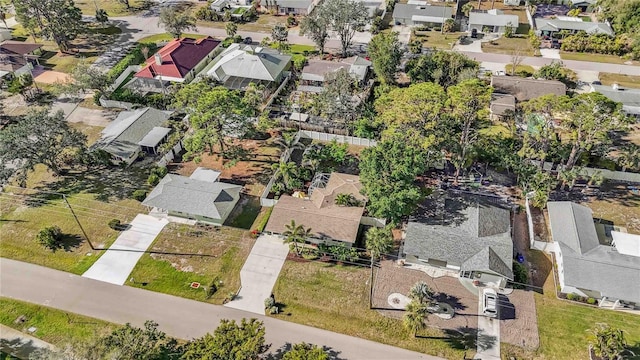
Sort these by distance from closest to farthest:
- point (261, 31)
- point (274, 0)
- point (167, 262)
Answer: point (167, 262) < point (261, 31) < point (274, 0)

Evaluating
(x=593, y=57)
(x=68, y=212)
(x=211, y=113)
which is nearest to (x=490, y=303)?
(x=211, y=113)

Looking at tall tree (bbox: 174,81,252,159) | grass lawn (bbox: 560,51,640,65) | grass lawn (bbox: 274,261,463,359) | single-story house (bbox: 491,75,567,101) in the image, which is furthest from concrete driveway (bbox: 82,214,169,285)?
grass lawn (bbox: 560,51,640,65)

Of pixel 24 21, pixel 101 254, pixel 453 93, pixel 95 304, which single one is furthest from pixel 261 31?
pixel 95 304

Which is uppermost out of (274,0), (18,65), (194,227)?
(274,0)

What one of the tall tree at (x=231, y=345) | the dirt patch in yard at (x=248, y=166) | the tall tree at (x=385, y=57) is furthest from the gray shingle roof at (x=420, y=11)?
the tall tree at (x=231, y=345)

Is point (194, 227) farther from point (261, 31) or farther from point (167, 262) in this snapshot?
point (261, 31)

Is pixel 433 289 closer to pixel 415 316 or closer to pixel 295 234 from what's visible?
pixel 415 316
